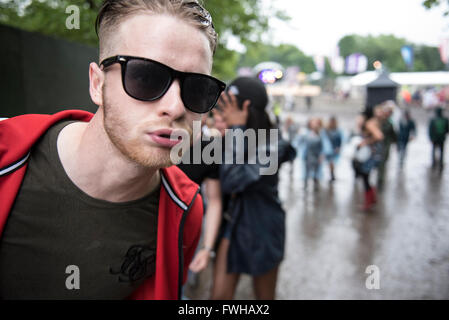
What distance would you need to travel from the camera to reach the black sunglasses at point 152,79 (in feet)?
3.56

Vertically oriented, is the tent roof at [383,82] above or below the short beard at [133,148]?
above

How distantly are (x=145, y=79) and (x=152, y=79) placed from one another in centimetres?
2

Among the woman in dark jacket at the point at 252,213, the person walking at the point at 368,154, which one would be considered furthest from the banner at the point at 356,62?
the woman in dark jacket at the point at 252,213

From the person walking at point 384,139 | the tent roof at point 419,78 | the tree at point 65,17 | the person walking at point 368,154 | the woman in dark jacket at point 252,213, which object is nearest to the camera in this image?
the woman in dark jacket at point 252,213

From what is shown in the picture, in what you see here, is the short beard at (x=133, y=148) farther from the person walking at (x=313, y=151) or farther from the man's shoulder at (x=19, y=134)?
the person walking at (x=313, y=151)

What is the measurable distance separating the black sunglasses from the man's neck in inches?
10.0

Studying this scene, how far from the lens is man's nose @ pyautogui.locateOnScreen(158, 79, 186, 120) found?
1.11 m

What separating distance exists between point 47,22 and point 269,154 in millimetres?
5017

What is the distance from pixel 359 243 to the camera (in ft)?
18.0
